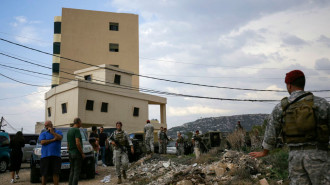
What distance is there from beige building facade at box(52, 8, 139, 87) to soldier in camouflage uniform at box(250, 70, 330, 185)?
128 feet

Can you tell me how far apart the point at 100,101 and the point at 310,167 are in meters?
29.6

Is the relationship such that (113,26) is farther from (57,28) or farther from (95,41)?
(57,28)

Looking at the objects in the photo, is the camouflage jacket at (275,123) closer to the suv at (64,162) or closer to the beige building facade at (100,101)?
the suv at (64,162)

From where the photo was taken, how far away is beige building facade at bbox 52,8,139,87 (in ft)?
135

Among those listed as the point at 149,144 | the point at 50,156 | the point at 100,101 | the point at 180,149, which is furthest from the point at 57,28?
the point at 50,156

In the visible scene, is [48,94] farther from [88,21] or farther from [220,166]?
[220,166]

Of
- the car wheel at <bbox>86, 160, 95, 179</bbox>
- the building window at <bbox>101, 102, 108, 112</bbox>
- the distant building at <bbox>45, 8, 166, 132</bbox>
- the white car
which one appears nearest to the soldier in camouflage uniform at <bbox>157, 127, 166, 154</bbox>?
the white car

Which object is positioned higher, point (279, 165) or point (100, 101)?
point (100, 101)

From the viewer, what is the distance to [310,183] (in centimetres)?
333

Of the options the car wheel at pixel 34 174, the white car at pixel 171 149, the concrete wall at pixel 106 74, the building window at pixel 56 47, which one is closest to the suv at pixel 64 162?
the car wheel at pixel 34 174

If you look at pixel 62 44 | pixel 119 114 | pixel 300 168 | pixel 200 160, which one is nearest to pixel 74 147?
pixel 200 160

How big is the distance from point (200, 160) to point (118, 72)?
26.3 metres

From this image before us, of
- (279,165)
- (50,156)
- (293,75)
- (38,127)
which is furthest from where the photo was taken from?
(38,127)

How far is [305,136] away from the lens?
338 centimetres
